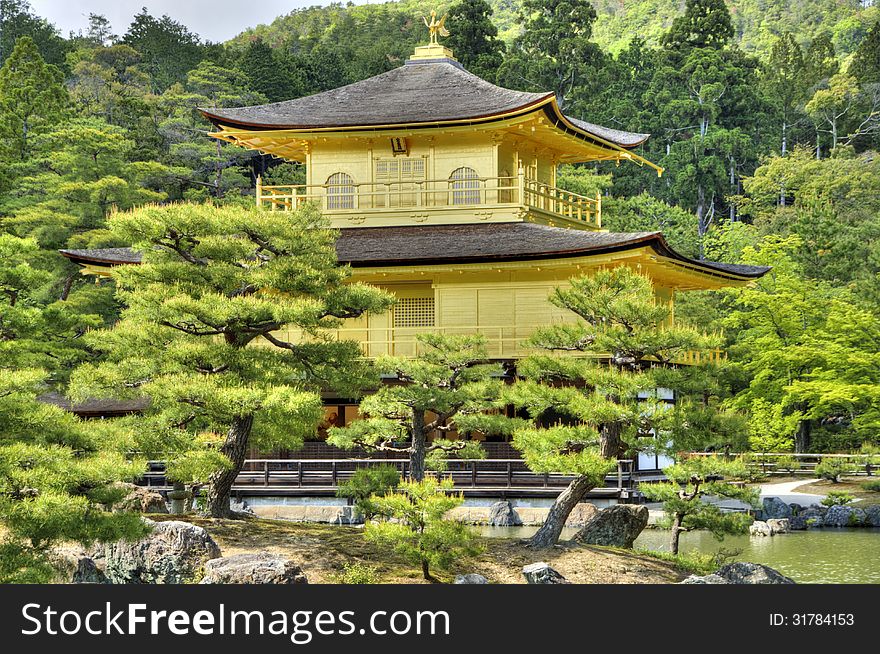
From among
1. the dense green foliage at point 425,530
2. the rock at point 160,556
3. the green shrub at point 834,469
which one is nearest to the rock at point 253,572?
the rock at point 160,556

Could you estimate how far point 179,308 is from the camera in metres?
20.6

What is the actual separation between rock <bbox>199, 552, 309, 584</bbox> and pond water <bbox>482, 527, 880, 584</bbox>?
8.52 meters

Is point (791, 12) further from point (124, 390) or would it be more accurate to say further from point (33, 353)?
point (124, 390)

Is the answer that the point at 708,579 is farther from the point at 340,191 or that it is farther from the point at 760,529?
the point at 340,191

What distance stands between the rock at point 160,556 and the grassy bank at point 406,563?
825 mm

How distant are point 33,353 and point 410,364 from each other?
41.0 ft

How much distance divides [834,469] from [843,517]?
5591 millimetres

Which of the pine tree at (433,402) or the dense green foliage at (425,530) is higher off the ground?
the pine tree at (433,402)

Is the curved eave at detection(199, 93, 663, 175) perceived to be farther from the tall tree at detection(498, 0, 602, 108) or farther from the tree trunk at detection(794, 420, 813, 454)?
the tall tree at detection(498, 0, 602, 108)

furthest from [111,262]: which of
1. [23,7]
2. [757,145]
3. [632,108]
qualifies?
[23,7]

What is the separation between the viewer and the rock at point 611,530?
2270cm

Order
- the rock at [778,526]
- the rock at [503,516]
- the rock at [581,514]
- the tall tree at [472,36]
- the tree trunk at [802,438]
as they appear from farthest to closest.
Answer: the tall tree at [472,36], the tree trunk at [802,438], the rock at [778,526], the rock at [503,516], the rock at [581,514]

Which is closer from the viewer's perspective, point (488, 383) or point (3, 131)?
point (488, 383)

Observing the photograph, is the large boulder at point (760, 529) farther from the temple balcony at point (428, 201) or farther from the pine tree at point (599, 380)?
the temple balcony at point (428, 201)
